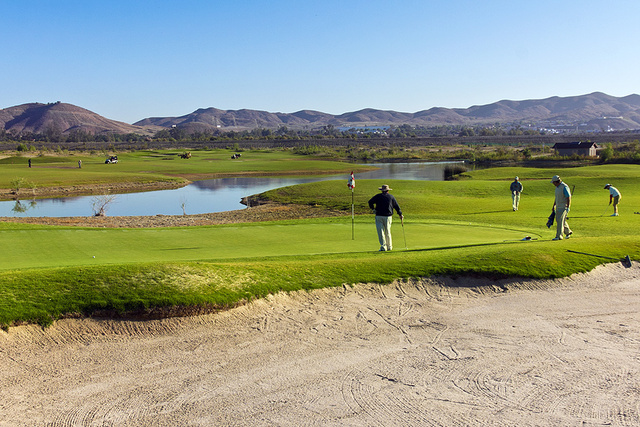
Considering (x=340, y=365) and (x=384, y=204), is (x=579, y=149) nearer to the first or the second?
(x=384, y=204)

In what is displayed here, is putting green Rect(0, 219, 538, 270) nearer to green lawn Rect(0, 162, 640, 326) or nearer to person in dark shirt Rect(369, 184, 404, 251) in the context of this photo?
green lawn Rect(0, 162, 640, 326)

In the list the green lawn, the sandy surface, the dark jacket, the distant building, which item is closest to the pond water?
the green lawn

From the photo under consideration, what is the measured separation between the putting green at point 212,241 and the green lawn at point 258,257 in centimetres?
3

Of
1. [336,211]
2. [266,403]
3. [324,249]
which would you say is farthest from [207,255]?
[336,211]

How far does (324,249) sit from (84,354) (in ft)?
30.1

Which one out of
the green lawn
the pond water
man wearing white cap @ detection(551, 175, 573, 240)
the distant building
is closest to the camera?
the green lawn

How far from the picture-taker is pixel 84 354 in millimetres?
8000

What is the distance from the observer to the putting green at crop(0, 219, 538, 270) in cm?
1523

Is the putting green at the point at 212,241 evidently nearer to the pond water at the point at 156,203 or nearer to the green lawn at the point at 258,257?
the green lawn at the point at 258,257

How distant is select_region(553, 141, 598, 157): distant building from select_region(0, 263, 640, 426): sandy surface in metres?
95.7

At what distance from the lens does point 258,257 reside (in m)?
14.6

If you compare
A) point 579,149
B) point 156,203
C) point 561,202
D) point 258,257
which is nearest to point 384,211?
point 258,257

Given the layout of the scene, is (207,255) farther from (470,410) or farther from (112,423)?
(470,410)

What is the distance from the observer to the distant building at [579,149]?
9644 centimetres
